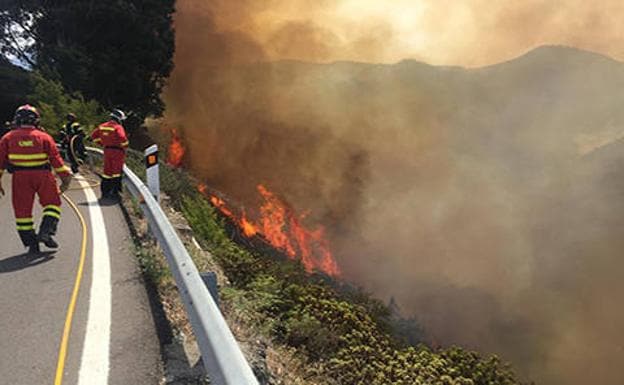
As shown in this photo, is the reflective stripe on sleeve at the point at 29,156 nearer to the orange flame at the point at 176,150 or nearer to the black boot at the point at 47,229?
the black boot at the point at 47,229

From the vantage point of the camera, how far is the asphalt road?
12.1ft

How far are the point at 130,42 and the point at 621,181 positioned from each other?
190 feet

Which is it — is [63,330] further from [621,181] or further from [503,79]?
[503,79]

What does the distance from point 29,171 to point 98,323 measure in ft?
10.5

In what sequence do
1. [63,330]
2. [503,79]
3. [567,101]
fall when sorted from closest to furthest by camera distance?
[63,330]
[567,101]
[503,79]

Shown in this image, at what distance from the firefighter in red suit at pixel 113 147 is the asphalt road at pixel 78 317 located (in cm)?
316

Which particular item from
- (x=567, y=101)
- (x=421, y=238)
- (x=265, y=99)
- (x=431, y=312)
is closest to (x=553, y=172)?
(x=567, y=101)

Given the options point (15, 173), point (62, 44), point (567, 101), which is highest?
point (567, 101)

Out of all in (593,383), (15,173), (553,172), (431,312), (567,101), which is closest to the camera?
(15,173)

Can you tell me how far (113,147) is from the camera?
1048cm

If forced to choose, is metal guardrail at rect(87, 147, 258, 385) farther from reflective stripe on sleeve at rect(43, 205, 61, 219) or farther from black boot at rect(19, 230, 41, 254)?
black boot at rect(19, 230, 41, 254)

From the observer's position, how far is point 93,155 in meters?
16.5

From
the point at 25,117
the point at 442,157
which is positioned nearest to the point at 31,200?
the point at 25,117

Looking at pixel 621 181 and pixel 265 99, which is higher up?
pixel 621 181
